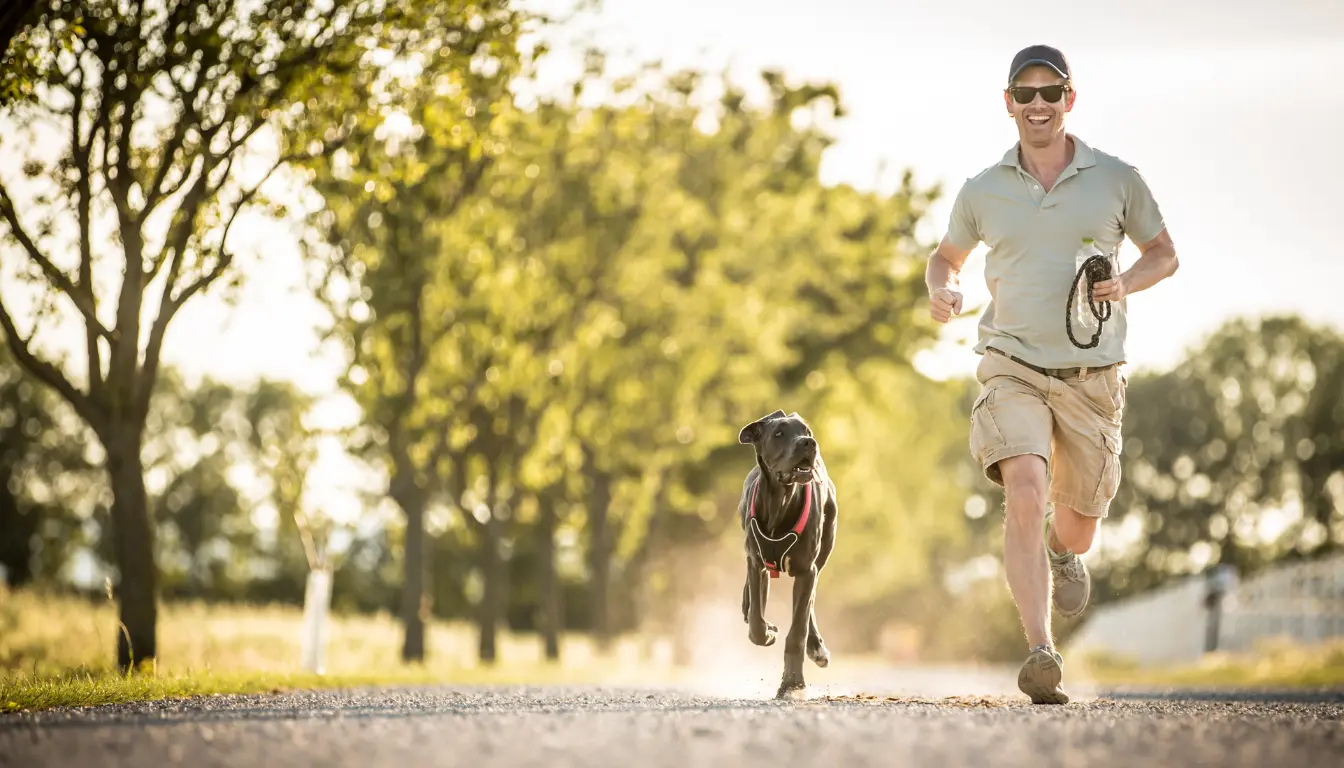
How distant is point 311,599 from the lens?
17.0 meters

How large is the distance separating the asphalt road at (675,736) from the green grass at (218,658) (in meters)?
2.27

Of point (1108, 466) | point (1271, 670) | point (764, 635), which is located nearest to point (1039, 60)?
point (1108, 466)

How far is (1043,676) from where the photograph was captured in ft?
24.1

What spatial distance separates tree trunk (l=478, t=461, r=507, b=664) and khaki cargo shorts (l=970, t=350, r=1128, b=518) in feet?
52.2

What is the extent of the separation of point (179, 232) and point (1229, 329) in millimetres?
61746

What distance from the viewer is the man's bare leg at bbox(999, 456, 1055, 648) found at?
307 inches

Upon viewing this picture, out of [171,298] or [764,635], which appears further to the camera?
[171,298]

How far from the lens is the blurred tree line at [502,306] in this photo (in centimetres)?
1280

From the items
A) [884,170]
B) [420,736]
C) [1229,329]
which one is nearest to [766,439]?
[420,736]

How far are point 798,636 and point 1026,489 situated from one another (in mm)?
1849

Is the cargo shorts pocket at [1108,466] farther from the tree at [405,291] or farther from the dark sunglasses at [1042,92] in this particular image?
the tree at [405,291]

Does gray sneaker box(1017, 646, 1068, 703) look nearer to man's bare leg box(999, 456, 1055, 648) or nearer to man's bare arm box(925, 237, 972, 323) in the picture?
man's bare leg box(999, 456, 1055, 648)

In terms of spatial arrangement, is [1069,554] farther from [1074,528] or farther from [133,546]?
[133,546]

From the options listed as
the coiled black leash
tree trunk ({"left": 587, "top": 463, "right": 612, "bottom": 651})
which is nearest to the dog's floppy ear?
the coiled black leash
